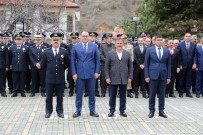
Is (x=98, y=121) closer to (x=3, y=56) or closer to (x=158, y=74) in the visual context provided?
(x=158, y=74)

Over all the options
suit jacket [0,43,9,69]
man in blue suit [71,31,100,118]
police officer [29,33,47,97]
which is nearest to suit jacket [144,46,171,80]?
man in blue suit [71,31,100,118]

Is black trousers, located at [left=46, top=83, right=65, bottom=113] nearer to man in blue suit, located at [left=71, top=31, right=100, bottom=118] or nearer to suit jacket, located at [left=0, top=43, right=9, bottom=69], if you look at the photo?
man in blue suit, located at [left=71, top=31, right=100, bottom=118]

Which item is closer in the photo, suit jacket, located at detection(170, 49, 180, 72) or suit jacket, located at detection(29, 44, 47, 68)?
suit jacket, located at detection(29, 44, 47, 68)

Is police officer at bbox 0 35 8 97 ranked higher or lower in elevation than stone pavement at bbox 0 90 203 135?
higher

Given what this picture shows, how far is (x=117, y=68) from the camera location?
1051cm

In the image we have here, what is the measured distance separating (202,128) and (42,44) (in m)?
7.10

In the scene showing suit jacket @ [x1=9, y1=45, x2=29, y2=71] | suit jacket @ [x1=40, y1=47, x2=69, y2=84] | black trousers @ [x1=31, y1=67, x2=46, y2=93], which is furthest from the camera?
black trousers @ [x1=31, y1=67, x2=46, y2=93]

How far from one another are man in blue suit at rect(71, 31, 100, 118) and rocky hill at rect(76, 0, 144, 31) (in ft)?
292

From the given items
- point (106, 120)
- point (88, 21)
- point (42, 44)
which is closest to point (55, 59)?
point (106, 120)

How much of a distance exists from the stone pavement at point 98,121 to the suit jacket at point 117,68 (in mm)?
1006

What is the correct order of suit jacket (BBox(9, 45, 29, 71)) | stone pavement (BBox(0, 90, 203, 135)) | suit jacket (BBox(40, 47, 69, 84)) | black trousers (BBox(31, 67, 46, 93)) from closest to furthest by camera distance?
stone pavement (BBox(0, 90, 203, 135)), suit jacket (BBox(40, 47, 69, 84)), suit jacket (BBox(9, 45, 29, 71)), black trousers (BBox(31, 67, 46, 93))

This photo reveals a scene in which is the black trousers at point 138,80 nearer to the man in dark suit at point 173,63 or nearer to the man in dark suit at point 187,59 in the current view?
the man in dark suit at point 173,63

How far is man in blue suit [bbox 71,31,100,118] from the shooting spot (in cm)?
1037

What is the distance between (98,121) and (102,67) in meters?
4.31
